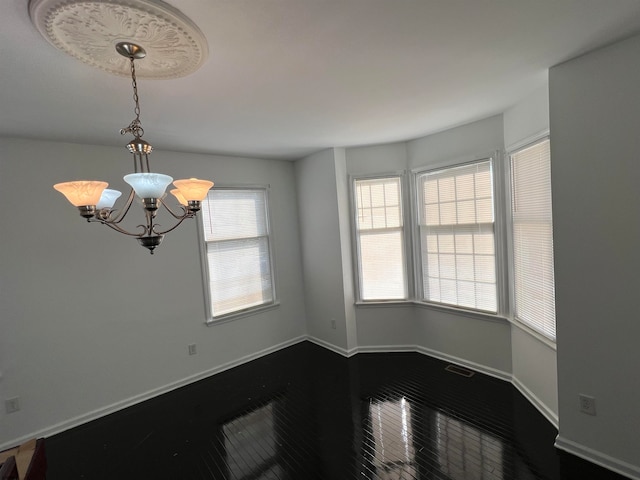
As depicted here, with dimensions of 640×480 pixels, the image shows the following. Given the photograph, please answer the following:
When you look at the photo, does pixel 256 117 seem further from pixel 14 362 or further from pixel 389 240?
pixel 14 362

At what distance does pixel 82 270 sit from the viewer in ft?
9.27

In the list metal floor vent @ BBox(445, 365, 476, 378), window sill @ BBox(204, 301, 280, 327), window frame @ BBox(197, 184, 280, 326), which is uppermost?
window frame @ BBox(197, 184, 280, 326)

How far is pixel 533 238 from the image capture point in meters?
2.53

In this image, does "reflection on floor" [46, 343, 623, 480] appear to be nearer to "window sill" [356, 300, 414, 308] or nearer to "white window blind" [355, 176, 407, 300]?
"window sill" [356, 300, 414, 308]

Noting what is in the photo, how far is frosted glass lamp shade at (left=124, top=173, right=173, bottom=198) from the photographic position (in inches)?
48.3

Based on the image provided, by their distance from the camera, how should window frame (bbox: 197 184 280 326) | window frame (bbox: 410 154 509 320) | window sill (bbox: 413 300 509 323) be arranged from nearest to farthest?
window frame (bbox: 410 154 509 320), window sill (bbox: 413 300 509 323), window frame (bbox: 197 184 280 326)

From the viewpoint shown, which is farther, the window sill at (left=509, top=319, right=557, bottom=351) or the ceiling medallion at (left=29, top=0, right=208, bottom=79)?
the window sill at (left=509, top=319, right=557, bottom=351)

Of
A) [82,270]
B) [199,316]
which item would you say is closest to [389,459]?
[199,316]

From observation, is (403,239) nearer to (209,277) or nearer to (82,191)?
(209,277)

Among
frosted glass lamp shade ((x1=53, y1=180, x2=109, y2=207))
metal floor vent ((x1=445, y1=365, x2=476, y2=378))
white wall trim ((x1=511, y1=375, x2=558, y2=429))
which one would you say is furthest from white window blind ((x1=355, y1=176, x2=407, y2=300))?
frosted glass lamp shade ((x1=53, y1=180, x2=109, y2=207))

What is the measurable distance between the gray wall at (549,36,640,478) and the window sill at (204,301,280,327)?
9.97 feet

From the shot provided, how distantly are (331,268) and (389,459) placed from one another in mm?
2143

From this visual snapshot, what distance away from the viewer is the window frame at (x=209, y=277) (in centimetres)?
353

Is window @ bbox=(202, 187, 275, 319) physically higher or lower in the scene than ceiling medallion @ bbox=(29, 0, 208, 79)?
lower
